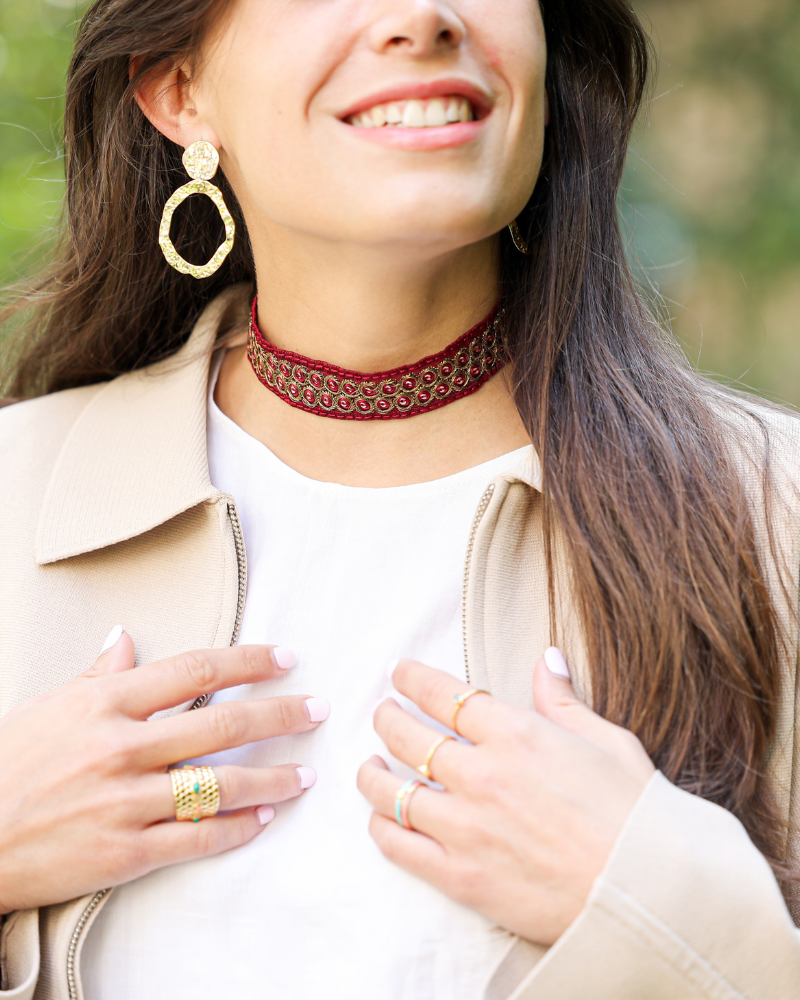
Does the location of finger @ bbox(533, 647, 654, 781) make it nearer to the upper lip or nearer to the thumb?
the thumb

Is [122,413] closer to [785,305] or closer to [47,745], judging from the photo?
[47,745]

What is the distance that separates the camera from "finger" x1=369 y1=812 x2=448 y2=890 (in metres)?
1.42

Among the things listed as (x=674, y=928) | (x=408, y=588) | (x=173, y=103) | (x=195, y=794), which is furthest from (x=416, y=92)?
(x=674, y=928)

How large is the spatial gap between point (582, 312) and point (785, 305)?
4500mm

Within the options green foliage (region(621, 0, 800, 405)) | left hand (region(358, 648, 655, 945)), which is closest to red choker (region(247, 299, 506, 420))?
left hand (region(358, 648, 655, 945))

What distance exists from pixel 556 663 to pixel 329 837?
0.46 metres

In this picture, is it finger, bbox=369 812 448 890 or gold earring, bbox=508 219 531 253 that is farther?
gold earring, bbox=508 219 531 253

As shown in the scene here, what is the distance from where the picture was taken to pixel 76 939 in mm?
1576

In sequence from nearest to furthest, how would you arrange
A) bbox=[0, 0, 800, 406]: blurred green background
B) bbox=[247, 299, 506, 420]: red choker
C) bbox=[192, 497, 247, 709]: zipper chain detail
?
1. bbox=[192, 497, 247, 709]: zipper chain detail
2. bbox=[247, 299, 506, 420]: red choker
3. bbox=[0, 0, 800, 406]: blurred green background

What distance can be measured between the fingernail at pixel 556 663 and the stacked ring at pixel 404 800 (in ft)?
0.97

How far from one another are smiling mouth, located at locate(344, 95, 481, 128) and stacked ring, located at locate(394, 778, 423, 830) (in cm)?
104

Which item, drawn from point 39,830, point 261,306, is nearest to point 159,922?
point 39,830

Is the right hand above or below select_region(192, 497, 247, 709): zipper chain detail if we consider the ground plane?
below

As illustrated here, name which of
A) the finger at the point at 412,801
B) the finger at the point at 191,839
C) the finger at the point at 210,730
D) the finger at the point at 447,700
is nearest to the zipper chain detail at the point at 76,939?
the finger at the point at 191,839
